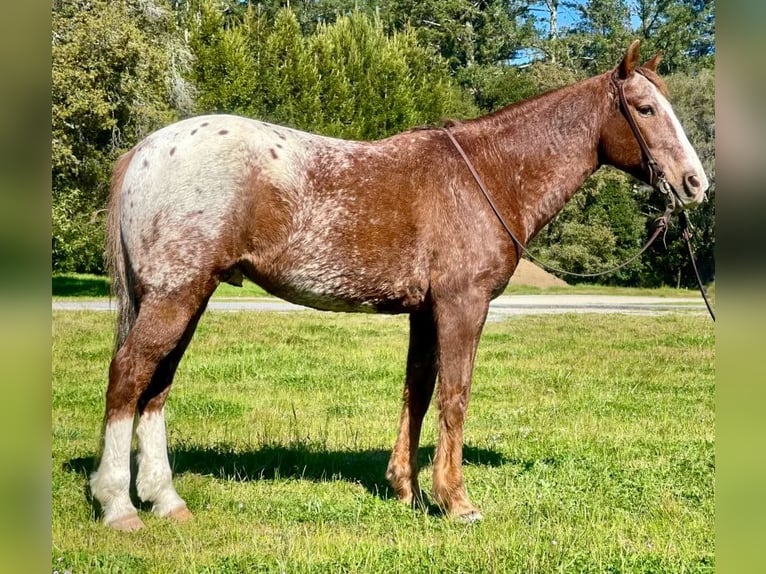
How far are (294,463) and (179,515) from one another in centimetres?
144

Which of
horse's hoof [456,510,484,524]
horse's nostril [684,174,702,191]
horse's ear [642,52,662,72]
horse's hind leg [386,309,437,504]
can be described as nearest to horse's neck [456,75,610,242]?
horse's ear [642,52,662,72]

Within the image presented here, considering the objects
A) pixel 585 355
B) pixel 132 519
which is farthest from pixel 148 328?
pixel 585 355

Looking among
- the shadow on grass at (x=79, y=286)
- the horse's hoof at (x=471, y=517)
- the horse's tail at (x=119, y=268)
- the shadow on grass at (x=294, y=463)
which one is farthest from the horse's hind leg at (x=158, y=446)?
the shadow on grass at (x=79, y=286)

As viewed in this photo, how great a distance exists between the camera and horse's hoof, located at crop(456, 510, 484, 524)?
4.81 m

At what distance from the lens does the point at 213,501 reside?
5176mm

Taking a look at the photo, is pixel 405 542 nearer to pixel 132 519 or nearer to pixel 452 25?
pixel 132 519

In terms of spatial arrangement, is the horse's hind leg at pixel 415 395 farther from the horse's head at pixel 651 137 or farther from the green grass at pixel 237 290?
the green grass at pixel 237 290

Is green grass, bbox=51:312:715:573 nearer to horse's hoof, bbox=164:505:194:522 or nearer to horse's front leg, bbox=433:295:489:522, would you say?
horse's hoof, bbox=164:505:194:522

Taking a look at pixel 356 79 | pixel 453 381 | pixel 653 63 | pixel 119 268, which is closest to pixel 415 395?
pixel 453 381

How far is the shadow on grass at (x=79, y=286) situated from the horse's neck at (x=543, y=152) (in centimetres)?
1864

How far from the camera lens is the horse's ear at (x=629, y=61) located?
16.5 feet

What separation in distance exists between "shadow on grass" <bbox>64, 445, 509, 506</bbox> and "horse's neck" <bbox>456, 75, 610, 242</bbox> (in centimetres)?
221
